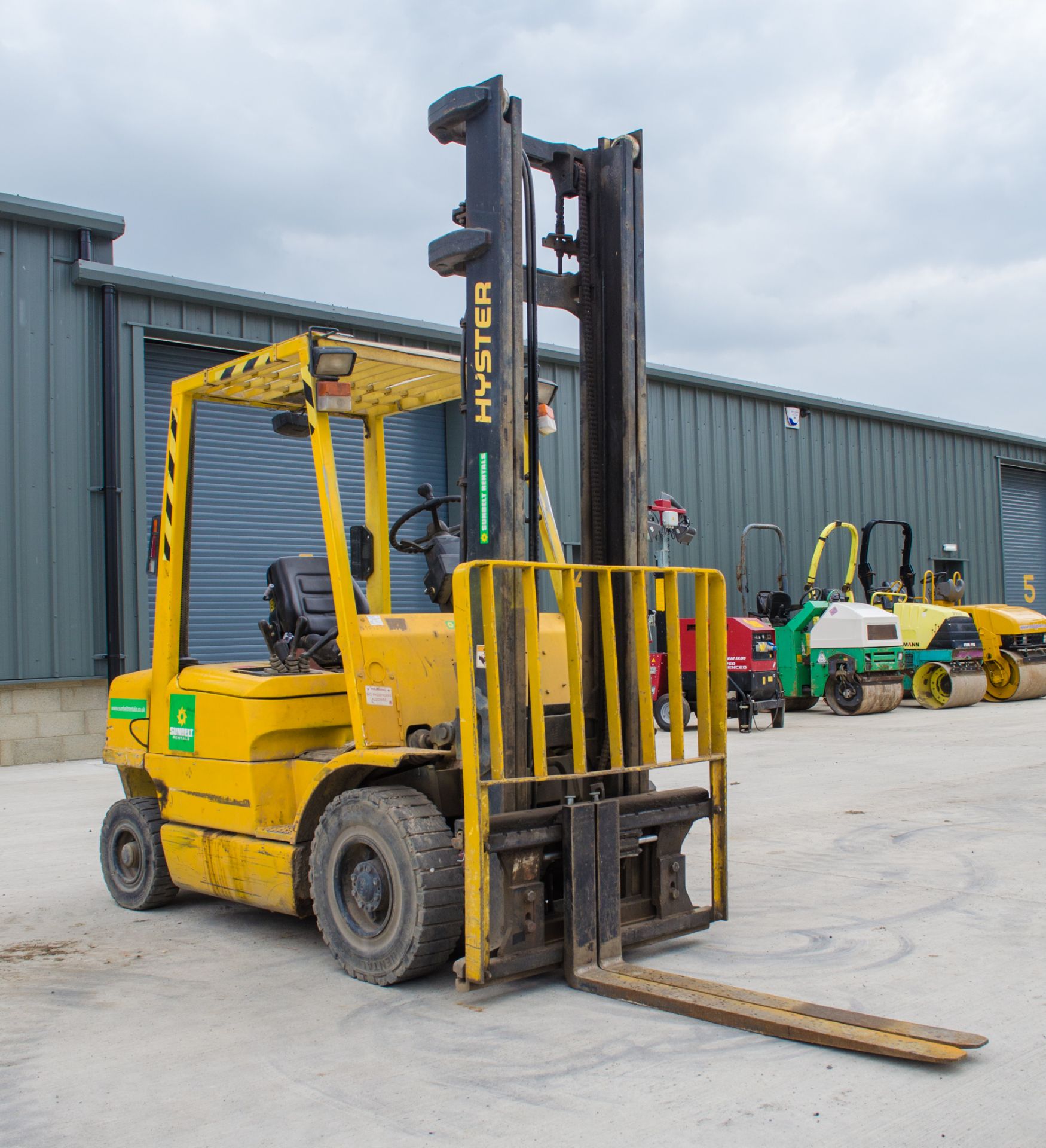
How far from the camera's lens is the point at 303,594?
5.64 m

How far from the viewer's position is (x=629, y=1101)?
322 centimetres

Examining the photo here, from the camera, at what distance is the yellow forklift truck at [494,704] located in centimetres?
416

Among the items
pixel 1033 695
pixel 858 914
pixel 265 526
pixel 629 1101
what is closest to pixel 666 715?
pixel 265 526

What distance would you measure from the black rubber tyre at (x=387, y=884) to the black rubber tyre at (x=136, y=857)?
55.7 inches

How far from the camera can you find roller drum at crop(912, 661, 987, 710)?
17.3 metres

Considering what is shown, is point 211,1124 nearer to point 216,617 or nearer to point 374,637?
point 374,637

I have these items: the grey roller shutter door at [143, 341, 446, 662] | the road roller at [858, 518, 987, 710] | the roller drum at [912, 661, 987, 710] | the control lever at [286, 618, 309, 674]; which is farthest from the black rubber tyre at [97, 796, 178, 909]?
the roller drum at [912, 661, 987, 710]

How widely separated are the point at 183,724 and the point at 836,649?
491 inches

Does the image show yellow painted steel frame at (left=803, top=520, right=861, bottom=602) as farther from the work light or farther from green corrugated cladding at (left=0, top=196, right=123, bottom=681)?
the work light

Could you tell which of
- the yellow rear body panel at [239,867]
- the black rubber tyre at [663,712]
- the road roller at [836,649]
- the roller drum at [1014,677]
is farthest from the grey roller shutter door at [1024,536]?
the yellow rear body panel at [239,867]

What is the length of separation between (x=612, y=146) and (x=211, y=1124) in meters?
3.94

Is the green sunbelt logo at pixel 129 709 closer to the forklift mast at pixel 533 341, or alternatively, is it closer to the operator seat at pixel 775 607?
the forklift mast at pixel 533 341

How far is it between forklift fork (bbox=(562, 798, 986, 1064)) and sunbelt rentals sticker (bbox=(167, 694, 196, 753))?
6.81 ft

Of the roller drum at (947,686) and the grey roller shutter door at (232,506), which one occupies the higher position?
the grey roller shutter door at (232,506)
